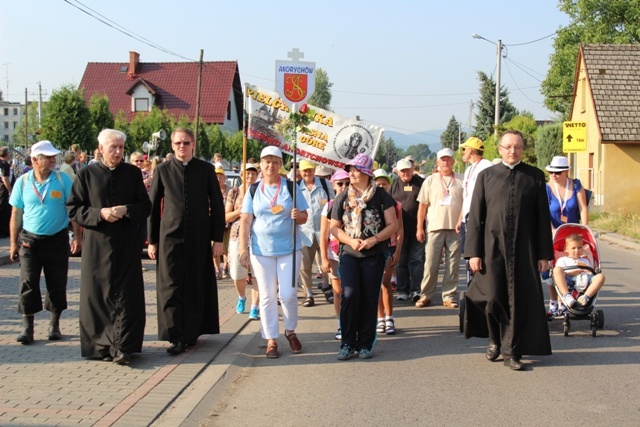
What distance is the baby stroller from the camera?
859 centimetres

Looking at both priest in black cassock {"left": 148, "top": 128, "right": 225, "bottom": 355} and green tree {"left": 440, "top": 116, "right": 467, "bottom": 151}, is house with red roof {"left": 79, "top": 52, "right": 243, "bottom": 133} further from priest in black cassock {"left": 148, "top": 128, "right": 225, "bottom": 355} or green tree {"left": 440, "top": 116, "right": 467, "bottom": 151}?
green tree {"left": 440, "top": 116, "right": 467, "bottom": 151}

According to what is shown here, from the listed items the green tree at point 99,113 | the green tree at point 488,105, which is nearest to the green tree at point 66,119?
the green tree at point 99,113

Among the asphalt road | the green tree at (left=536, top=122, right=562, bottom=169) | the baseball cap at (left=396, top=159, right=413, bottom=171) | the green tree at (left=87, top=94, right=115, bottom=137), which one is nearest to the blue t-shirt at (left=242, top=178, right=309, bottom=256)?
the asphalt road

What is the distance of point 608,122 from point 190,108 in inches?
1422

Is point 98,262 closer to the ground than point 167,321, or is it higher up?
higher up

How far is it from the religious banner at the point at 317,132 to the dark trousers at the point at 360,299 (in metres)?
5.27

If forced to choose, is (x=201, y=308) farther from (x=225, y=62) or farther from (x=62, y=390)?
(x=225, y=62)

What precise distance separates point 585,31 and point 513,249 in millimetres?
47722

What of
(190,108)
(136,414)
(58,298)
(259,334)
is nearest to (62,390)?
(136,414)

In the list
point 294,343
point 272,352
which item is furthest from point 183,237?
point 294,343

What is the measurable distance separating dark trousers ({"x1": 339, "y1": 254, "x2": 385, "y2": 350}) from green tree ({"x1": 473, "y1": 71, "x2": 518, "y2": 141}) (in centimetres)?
6712

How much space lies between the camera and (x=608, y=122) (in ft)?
99.5

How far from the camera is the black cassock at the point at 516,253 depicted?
23.4 feet

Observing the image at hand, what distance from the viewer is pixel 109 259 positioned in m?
7.16
